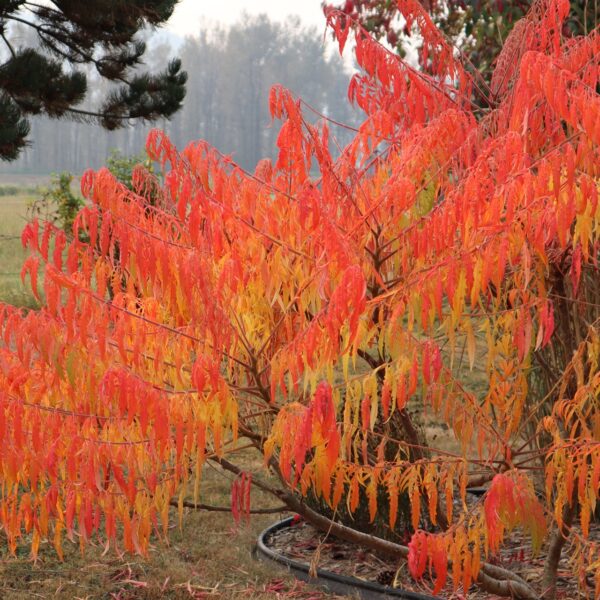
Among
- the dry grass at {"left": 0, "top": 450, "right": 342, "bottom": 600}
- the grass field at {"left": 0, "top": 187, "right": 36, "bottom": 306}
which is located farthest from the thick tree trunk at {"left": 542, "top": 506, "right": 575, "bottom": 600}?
the grass field at {"left": 0, "top": 187, "right": 36, "bottom": 306}

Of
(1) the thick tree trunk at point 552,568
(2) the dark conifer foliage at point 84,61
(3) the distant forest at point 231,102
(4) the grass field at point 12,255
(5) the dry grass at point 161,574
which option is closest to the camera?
(1) the thick tree trunk at point 552,568

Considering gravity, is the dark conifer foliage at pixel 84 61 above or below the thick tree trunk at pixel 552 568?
above

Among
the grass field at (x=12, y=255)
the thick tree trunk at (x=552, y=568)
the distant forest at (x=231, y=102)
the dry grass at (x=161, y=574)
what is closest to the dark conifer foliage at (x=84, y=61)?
the grass field at (x=12, y=255)

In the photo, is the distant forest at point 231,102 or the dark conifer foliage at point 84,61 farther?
the distant forest at point 231,102

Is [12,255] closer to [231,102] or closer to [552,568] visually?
[552,568]

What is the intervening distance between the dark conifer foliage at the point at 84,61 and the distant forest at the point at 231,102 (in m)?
30.8

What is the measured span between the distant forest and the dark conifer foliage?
3077cm

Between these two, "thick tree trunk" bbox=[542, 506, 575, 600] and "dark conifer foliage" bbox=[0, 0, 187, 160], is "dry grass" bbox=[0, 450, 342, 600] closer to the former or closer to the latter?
"thick tree trunk" bbox=[542, 506, 575, 600]

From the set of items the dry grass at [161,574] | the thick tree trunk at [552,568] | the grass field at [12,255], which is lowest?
the dry grass at [161,574]

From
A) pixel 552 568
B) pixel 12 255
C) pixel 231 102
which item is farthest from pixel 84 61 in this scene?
pixel 231 102

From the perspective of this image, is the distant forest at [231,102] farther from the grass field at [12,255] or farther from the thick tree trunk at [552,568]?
the thick tree trunk at [552,568]

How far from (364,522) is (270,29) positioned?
50144 mm

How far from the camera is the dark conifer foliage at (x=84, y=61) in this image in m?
10.4

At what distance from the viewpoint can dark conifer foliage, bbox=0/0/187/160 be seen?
10.4 metres
